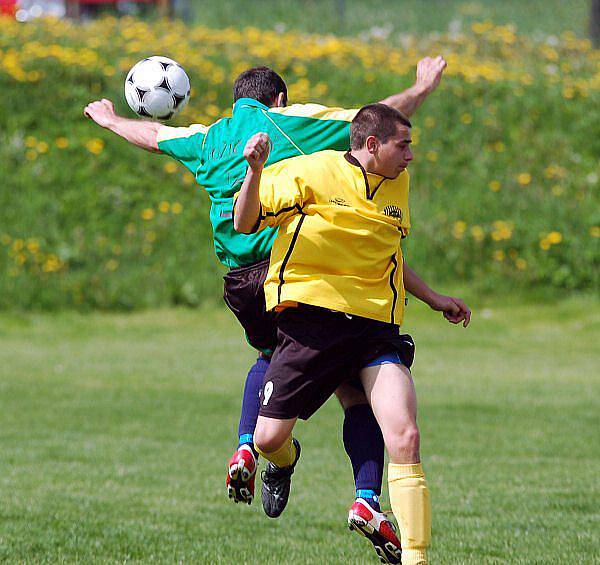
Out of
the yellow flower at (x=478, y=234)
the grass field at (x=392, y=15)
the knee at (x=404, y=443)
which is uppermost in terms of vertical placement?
the grass field at (x=392, y=15)

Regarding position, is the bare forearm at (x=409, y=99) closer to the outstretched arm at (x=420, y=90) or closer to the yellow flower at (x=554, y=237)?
the outstretched arm at (x=420, y=90)

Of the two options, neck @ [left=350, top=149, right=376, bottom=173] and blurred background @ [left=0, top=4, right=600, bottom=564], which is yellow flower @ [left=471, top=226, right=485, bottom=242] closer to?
blurred background @ [left=0, top=4, right=600, bottom=564]

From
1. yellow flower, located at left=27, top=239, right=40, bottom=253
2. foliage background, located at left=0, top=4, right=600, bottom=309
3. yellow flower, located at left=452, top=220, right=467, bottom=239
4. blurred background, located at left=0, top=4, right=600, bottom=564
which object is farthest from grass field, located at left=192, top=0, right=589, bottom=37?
yellow flower, located at left=27, top=239, right=40, bottom=253

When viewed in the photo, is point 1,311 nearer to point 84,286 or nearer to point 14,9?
point 84,286

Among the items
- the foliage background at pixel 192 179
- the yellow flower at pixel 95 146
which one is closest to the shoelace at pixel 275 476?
the foliage background at pixel 192 179

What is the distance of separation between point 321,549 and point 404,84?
44.1 ft

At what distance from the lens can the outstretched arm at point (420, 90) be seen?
5.84 metres

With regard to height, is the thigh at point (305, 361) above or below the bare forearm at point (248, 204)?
below

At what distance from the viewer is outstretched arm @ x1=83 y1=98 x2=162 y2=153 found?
20.2 feet

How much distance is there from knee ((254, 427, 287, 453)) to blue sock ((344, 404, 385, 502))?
34 cm

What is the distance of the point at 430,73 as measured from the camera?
6.04 m

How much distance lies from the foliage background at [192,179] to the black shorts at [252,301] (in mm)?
11392

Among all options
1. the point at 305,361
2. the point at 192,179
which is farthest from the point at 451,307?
the point at 192,179

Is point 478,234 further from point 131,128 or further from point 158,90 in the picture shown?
point 131,128
